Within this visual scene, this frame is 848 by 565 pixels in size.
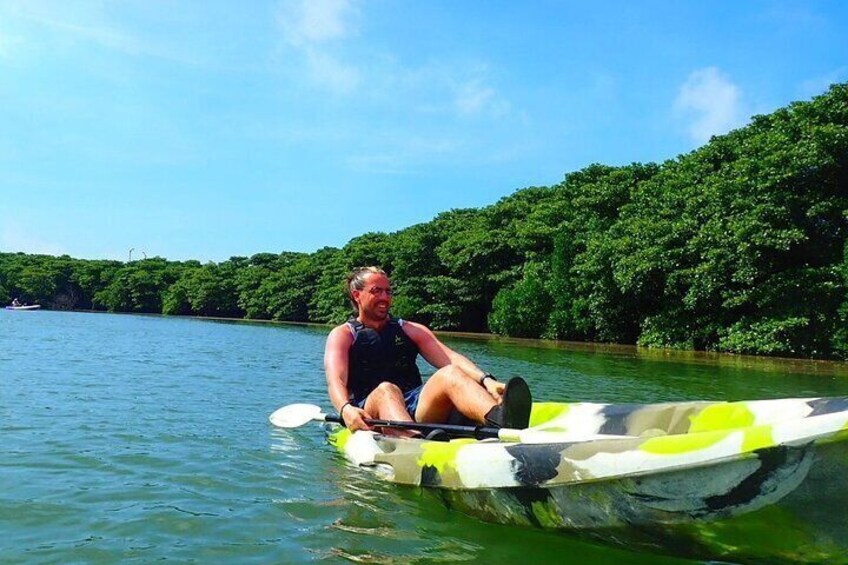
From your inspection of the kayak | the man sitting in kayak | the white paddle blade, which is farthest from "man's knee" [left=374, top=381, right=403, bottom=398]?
the white paddle blade

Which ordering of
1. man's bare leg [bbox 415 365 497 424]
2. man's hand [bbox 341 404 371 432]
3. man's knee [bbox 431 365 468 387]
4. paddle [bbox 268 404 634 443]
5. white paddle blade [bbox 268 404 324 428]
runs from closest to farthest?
paddle [bbox 268 404 634 443], man's bare leg [bbox 415 365 497 424], man's knee [bbox 431 365 468 387], man's hand [bbox 341 404 371 432], white paddle blade [bbox 268 404 324 428]

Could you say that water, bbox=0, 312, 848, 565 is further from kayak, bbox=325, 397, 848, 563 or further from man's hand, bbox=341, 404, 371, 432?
man's hand, bbox=341, 404, 371, 432

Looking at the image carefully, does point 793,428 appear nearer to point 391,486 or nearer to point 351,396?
point 391,486

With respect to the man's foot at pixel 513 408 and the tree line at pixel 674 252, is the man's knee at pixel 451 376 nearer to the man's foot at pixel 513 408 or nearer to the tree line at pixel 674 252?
the man's foot at pixel 513 408

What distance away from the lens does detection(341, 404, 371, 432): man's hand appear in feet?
17.7

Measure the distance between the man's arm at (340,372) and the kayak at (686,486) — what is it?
135cm

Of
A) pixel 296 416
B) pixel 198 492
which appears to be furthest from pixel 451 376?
pixel 296 416

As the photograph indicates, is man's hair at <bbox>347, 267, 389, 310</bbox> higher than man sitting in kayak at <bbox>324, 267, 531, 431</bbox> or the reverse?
higher

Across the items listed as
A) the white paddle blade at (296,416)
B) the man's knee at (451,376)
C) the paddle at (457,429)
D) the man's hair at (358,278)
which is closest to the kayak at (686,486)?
the paddle at (457,429)

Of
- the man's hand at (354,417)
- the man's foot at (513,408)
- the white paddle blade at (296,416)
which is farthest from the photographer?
the white paddle blade at (296,416)

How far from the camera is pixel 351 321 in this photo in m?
6.09

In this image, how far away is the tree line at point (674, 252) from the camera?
23531 millimetres

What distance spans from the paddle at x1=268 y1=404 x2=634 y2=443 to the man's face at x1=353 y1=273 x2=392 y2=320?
951 millimetres

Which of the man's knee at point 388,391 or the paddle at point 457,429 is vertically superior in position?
the man's knee at point 388,391
